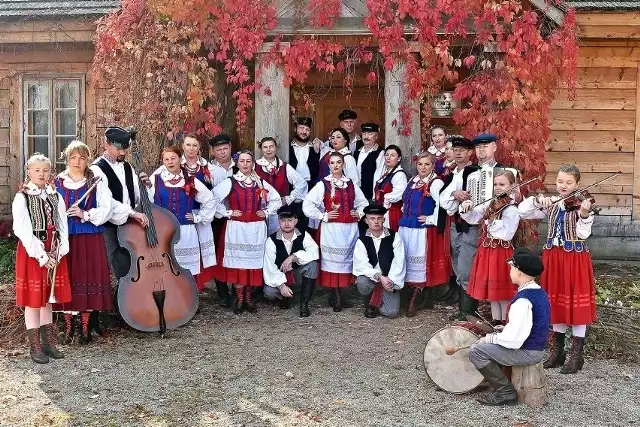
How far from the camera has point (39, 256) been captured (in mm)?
5418

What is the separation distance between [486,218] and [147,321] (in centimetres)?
277

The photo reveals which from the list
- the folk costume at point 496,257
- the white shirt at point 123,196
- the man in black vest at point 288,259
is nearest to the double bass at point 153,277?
the white shirt at point 123,196

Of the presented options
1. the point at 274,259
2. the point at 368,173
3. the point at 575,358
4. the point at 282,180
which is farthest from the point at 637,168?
the point at 274,259

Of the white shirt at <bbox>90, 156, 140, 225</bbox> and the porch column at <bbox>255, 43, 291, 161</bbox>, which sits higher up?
the porch column at <bbox>255, 43, 291, 161</bbox>

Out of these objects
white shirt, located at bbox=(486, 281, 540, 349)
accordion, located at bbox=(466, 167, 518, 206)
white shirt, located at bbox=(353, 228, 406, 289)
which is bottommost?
white shirt, located at bbox=(486, 281, 540, 349)

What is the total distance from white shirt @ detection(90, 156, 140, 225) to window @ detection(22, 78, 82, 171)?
13.9 feet

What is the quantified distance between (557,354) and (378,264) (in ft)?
6.49

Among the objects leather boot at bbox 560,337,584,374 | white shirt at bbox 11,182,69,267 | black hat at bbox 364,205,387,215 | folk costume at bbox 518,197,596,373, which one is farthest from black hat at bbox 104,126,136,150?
leather boot at bbox 560,337,584,374

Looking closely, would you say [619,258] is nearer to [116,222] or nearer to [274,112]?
[274,112]

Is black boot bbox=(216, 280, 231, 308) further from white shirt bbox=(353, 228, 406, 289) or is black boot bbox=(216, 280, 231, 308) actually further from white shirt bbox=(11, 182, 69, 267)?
white shirt bbox=(11, 182, 69, 267)

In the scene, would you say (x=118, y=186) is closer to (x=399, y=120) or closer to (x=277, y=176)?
(x=277, y=176)

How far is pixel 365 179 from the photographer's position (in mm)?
7812

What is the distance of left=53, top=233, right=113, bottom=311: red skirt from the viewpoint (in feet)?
19.2

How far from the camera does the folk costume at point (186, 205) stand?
6750 millimetres
